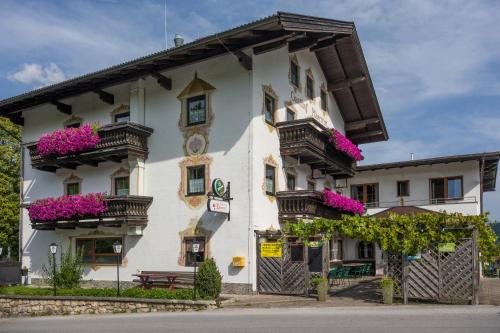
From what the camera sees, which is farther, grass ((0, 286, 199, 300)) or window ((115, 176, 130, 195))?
window ((115, 176, 130, 195))

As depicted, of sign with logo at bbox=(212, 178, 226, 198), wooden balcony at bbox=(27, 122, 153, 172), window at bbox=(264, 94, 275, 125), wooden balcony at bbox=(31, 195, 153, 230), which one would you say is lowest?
wooden balcony at bbox=(31, 195, 153, 230)

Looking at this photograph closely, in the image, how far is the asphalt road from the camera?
11.2 meters

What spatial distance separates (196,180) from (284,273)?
4790 millimetres

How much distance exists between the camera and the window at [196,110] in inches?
804

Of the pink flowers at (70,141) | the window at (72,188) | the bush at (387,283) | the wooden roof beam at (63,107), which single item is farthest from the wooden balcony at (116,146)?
the bush at (387,283)

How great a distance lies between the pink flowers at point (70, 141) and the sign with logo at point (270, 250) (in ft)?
25.6

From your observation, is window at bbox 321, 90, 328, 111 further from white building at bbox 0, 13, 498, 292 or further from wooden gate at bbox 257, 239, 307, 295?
wooden gate at bbox 257, 239, 307, 295

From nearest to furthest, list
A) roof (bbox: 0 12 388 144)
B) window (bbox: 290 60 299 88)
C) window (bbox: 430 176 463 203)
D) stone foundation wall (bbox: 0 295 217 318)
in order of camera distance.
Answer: stone foundation wall (bbox: 0 295 217 318) → roof (bbox: 0 12 388 144) → window (bbox: 290 60 299 88) → window (bbox: 430 176 463 203)

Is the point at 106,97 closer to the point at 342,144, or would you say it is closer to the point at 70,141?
the point at 70,141

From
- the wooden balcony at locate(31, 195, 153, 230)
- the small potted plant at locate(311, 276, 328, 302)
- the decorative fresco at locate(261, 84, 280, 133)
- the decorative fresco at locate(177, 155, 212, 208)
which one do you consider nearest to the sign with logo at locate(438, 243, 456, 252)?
the small potted plant at locate(311, 276, 328, 302)

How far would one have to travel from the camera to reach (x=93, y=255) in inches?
886

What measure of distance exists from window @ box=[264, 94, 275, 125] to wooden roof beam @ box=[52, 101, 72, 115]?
9.60 meters

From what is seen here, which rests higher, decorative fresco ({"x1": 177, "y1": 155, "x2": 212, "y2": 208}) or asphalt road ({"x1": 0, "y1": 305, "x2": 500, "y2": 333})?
decorative fresco ({"x1": 177, "y1": 155, "x2": 212, "y2": 208})

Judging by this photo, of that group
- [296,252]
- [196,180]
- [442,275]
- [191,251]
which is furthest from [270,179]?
[442,275]
